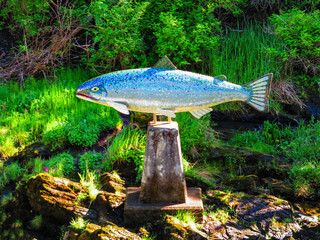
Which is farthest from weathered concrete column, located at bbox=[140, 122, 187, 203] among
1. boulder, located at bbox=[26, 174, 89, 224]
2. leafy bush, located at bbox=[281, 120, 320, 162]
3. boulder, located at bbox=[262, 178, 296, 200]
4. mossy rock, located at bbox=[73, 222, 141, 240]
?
leafy bush, located at bbox=[281, 120, 320, 162]

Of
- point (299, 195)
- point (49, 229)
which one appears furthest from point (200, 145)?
point (49, 229)

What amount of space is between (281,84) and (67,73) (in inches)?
192

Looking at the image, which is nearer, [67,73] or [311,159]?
[311,159]

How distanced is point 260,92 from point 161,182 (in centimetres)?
155

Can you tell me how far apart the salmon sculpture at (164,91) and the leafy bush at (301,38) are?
378 centimetres

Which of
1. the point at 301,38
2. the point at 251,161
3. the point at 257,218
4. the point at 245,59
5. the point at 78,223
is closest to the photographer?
the point at 78,223

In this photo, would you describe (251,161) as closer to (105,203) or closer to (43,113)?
(105,203)

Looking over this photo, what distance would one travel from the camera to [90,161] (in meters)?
5.07

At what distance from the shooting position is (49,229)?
3848 mm

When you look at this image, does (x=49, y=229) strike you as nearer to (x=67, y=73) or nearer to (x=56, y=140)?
(x=56, y=140)

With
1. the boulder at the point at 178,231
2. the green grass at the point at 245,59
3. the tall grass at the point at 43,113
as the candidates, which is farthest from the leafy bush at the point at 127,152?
the green grass at the point at 245,59

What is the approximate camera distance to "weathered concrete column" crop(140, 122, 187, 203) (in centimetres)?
374

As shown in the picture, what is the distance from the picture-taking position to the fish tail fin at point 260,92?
3484 millimetres

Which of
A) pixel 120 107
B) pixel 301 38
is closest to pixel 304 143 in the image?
pixel 301 38
